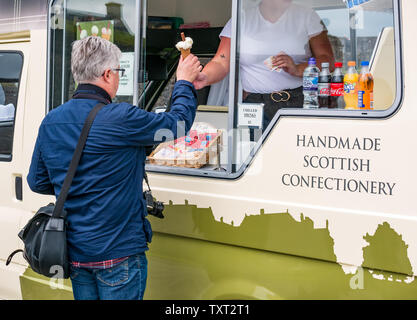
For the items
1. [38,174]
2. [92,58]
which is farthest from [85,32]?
[38,174]

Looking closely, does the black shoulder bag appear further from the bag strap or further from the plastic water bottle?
the plastic water bottle

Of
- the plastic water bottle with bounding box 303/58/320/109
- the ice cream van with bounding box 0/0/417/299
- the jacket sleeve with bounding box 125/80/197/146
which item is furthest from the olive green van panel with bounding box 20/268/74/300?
the plastic water bottle with bounding box 303/58/320/109

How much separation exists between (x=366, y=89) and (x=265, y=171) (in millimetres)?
587

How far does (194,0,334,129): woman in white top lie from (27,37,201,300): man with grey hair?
487 millimetres

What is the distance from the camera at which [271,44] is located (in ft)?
8.89

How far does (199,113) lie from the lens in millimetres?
3076

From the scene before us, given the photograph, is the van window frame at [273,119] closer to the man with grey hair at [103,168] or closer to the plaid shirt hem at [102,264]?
the man with grey hair at [103,168]

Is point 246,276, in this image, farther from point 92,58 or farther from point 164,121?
point 92,58

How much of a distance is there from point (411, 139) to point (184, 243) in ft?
4.15

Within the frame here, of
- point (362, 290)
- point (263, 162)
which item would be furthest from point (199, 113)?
point (362, 290)

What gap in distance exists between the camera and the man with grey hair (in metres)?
2.21

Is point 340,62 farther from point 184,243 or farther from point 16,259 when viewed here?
point 16,259

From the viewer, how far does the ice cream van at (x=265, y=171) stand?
212cm

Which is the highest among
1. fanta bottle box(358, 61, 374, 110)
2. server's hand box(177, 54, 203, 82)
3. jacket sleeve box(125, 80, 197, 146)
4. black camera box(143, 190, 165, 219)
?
server's hand box(177, 54, 203, 82)
